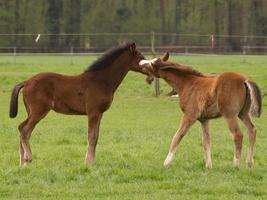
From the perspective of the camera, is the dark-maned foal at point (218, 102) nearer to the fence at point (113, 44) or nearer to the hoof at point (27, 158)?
the hoof at point (27, 158)

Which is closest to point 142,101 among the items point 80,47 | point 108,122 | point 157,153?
point 108,122

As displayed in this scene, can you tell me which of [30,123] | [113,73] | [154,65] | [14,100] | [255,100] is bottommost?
[30,123]

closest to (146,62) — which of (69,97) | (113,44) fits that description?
(69,97)

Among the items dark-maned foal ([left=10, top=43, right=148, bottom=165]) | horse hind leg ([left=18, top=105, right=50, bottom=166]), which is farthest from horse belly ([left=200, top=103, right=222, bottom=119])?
horse hind leg ([left=18, top=105, right=50, bottom=166])

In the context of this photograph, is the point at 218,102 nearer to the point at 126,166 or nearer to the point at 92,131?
the point at 126,166

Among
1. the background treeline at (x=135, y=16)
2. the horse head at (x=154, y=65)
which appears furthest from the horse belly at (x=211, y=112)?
the background treeline at (x=135, y=16)

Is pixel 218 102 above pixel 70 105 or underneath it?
above

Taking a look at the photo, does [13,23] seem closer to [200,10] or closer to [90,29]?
[90,29]

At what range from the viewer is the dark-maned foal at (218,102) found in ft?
37.9

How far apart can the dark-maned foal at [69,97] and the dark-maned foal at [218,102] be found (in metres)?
1.23

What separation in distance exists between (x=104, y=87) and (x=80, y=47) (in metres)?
49.8

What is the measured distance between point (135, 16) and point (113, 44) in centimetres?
1088

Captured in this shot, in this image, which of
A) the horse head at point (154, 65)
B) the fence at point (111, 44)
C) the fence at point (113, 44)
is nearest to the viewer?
the horse head at point (154, 65)

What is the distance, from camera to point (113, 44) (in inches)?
2462
